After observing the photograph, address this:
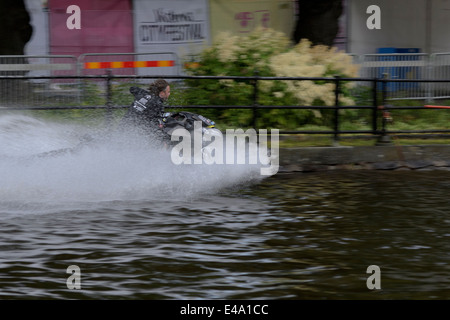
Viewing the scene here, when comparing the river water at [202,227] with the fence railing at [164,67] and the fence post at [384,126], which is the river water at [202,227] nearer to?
the fence post at [384,126]

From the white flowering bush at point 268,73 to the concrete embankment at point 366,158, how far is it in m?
1.11

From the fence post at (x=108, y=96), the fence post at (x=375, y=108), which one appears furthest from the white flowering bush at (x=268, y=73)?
the fence post at (x=108, y=96)

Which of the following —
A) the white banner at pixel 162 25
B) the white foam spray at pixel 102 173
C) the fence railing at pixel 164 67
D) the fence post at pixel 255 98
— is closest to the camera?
the white foam spray at pixel 102 173

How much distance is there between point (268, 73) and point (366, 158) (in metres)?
2.54

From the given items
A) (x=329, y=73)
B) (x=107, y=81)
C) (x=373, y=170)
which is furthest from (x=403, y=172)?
(x=107, y=81)

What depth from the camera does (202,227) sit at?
8.28 meters

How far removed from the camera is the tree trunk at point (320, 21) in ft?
56.5

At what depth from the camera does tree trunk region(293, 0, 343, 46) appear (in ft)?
56.5

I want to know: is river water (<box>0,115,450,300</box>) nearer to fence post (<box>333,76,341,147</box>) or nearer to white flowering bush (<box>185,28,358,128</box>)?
fence post (<box>333,76,341,147</box>)

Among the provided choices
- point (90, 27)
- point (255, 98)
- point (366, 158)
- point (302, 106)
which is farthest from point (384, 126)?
point (90, 27)

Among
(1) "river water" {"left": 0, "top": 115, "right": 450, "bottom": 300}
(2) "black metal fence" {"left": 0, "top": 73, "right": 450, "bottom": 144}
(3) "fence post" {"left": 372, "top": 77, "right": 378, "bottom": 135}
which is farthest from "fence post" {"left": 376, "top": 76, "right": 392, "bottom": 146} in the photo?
(1) "river water" {"left": 0, "top": 115, "right": 450, "bottom": 300}

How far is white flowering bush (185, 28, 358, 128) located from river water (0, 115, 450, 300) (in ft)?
5.84

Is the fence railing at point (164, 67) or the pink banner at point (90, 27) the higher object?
the pink banner at point (90, 27)

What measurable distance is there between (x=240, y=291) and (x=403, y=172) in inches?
279
